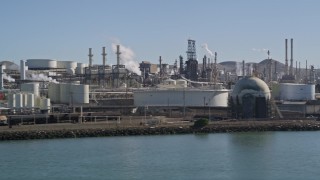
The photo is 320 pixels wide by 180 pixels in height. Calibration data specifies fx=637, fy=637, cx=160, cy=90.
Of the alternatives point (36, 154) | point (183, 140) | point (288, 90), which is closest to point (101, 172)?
point (36, 154)

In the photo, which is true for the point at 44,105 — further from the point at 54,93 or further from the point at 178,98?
the point at 178,98

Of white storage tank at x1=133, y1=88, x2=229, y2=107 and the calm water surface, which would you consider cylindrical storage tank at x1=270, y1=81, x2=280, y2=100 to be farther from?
the calm water surface

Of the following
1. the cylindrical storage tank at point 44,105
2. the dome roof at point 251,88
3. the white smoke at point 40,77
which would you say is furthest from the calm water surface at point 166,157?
the white smoke at point 40,77

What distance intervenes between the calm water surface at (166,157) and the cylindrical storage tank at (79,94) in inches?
466

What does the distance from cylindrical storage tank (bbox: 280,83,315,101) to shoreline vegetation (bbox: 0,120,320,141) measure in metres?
13.1

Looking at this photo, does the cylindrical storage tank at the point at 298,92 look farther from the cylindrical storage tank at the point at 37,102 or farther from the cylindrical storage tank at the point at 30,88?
the cylindrical storage tank at the point at 37,102

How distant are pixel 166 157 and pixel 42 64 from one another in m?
34.6

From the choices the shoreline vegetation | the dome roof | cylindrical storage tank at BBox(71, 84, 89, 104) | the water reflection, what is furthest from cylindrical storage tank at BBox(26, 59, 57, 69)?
the water reflection

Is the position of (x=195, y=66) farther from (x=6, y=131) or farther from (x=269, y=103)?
(x=6, y=131)

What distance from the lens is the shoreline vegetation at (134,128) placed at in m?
21.2

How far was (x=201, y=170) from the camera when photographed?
1334 cm

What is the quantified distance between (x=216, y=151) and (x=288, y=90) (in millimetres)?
22730

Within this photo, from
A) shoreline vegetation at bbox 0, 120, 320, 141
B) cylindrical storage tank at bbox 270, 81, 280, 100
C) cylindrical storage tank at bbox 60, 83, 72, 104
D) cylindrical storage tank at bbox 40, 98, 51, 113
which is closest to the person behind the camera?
shoreline vegetation at bbox 0, 120, 320, 141

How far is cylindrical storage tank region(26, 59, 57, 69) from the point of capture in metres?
48.6
